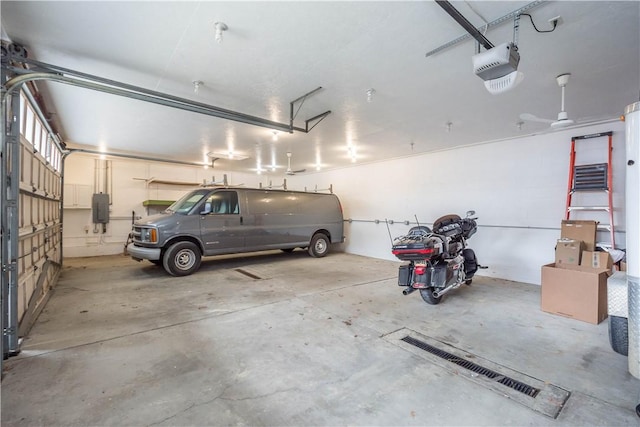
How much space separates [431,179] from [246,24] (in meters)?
5.34

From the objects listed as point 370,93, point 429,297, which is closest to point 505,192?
point 429,297

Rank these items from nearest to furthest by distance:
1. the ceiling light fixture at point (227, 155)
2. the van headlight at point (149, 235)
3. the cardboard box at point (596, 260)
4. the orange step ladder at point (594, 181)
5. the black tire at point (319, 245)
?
1. the cardboard box at point (596, 260)
2. the orange step ladder at point (594, 181)
3. the van headlight at point (149, 235)
4. the ceiling light fixture at point (227, 155)
5. the black tire at point (319, 245)

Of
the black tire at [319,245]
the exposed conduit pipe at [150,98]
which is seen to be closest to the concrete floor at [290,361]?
the exposed conduit pipe at [150,98]

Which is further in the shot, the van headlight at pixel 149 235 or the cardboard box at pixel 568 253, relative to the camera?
the van headlight at pixel 149 235

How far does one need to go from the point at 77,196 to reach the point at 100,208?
0.55 meters

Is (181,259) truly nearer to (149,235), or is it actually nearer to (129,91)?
(149,235)

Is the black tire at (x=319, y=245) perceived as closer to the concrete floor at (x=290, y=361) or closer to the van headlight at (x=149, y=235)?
the concrete floor at (x=290, y=361)

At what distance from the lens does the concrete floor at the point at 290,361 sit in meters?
1.72

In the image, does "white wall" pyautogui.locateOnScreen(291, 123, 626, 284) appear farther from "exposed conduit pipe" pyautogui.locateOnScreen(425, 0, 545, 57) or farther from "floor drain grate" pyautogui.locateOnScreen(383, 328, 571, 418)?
"exposed conduit pipe" pyautogui.locateOnScreen(425, 0, 545, 57)

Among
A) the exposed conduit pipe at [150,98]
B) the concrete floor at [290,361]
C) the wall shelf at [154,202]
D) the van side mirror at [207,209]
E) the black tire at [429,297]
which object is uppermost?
the exposed conduit pipe at [150,98]

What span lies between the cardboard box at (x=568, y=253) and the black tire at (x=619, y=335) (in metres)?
1.14

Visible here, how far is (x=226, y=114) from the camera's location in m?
3.61

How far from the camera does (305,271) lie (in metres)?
5.80

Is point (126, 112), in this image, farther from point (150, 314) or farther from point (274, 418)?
point (274, 418)
